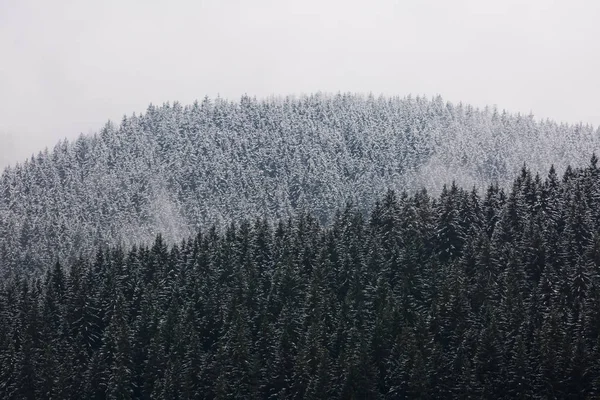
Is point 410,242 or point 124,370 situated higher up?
point 410,242

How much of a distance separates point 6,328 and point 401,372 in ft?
182

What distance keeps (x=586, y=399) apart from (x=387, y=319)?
74.9ft

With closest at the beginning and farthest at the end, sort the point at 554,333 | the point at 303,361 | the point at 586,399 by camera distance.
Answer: the point at 586,399
the point at 554,333
the point at 303,361

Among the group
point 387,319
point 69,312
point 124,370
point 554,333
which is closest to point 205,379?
point 124,370

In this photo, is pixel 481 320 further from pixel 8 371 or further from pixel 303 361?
pixel 8 371

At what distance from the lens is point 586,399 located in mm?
74625

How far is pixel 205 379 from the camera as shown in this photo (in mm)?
90875

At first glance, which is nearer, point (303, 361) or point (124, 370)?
point (303, 361)

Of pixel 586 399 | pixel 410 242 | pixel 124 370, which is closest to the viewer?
pixel 586 399

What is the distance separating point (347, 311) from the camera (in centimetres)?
9531

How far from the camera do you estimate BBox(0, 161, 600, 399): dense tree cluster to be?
267ft

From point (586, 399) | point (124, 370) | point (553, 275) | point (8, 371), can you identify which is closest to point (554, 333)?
point (586, 399)

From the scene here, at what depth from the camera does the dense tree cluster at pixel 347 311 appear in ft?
267

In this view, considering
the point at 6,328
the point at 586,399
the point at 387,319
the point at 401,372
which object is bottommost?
the point at 586,399
